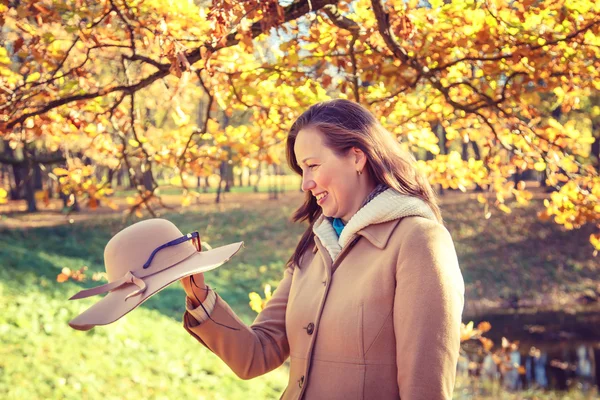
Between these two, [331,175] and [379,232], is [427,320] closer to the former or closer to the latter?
[379,232]

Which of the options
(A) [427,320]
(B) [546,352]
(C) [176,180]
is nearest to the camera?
(A) [427,320]

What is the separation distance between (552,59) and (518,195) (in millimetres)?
1057

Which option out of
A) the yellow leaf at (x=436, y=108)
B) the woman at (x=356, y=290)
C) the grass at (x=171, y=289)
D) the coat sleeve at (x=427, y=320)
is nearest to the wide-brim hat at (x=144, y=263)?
the woman at (x=356, y=290)

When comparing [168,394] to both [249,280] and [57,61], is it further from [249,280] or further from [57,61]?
[249,280]

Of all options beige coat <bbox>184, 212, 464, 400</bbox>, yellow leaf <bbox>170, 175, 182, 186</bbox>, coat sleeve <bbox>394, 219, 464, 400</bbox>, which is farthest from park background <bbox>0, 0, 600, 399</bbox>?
coat sleeve <bbox>394, 219, 464, 400</bbox>

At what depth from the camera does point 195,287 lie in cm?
207

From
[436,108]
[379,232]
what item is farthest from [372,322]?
[436,108]

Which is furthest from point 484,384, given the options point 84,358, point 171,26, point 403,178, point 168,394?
point 403,178

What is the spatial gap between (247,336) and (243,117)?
5063 mm

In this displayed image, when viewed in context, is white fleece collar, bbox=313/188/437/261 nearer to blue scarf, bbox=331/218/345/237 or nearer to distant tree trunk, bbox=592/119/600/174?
blue scarf, bbox=331/218/345/237

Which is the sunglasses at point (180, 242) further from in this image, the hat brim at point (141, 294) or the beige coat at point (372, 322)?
the beige coat at point (372, 322)

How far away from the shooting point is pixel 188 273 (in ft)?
6.08

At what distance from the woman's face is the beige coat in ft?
0.37

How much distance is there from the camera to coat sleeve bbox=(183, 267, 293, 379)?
6.91 feet
